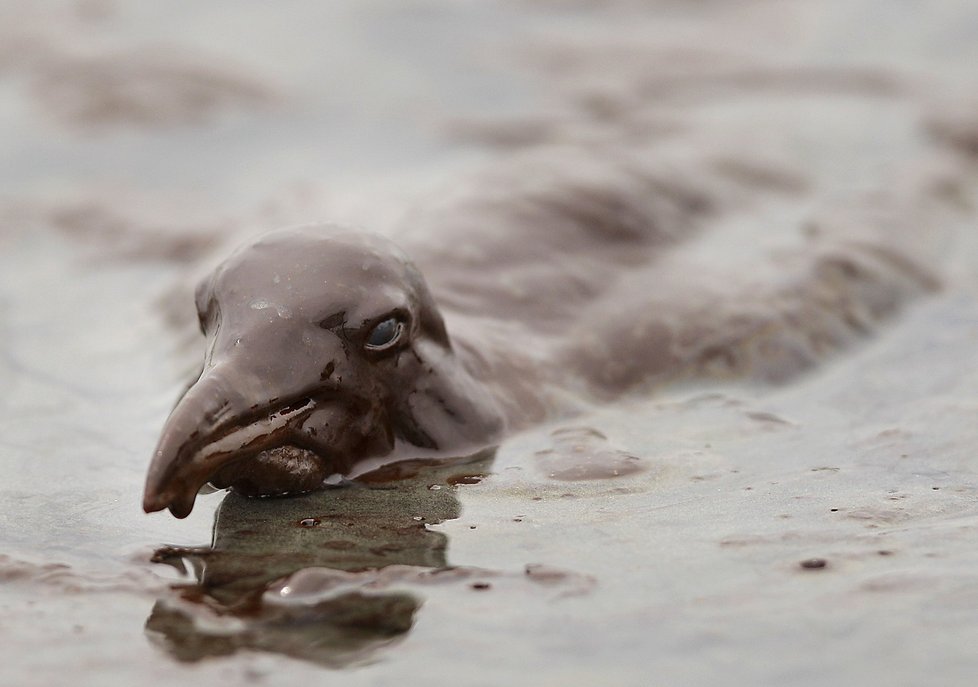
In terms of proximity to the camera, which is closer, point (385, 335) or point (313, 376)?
point (313, 376)

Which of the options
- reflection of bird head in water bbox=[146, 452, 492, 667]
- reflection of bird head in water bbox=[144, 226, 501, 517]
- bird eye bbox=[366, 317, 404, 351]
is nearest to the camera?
reflection of bird head in water bbox=[146, 452, 492, 667]

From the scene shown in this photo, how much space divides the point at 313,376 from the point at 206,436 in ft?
1.62

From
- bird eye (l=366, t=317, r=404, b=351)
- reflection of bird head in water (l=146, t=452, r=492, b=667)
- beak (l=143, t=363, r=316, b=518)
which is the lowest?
reflection of bird head in water (l=146, t=452, r=492, b=667)

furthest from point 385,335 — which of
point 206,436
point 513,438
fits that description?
point 206,436

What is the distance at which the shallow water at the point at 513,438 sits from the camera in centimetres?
313

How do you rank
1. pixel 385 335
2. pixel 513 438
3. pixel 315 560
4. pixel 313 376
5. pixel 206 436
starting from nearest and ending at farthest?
1. pixel 315 560
2. pixel 206 436
3. pixel 313 376
4. pixel 385 335
5. pixel 513 438

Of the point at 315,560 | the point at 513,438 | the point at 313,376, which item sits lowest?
the point at 315,560

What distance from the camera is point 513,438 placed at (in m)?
4.71

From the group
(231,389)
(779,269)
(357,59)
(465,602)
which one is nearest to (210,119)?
(357,59)

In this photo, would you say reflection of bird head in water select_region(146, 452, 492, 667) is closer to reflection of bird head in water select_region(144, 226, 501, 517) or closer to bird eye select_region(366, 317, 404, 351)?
reflection of bird head in water select_region(144, 226, 501, 517)

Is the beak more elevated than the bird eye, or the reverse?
the bird eye

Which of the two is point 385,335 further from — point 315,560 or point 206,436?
point 315,560

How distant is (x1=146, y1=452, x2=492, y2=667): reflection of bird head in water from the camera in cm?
311

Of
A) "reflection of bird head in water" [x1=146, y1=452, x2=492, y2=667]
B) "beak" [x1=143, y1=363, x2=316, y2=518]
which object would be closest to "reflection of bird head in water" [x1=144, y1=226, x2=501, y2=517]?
"beak" [x1=143, y1=363, x2=316, y2=518]
